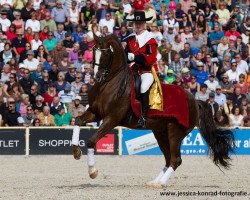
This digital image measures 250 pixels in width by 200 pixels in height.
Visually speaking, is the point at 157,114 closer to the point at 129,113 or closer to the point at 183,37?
the point at 129,113

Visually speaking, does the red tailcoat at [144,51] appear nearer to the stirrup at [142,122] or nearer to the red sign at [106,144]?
the stirrup at [142,122]

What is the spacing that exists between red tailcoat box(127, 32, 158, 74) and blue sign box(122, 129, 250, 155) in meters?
7.07

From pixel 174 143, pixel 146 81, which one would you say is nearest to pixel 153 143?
pixel 174 143

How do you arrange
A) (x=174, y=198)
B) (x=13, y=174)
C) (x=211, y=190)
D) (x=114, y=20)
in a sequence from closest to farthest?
(x=174, y=198)
(x=211, y=190)
(x=13, y=174)
(x=114, y=20)

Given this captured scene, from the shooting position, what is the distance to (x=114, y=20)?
26.2m

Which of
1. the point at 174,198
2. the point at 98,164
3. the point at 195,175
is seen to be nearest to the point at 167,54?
the point at 98,164

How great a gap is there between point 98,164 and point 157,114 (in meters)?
5.09

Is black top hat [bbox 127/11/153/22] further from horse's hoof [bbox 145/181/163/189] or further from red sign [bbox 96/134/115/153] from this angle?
red sign [bbox 96/134/115/153]

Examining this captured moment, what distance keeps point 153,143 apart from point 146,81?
7336mm

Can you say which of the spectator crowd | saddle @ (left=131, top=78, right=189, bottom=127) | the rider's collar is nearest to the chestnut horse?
saddle @ (left=131, top=78, right=189, bottom=127)

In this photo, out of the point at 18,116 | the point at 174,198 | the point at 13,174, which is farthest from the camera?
the point at 18,116

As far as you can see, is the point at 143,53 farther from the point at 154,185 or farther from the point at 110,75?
the point at 154,185

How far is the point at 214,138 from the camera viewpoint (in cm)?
1602

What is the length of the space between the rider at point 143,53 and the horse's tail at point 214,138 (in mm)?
1373
